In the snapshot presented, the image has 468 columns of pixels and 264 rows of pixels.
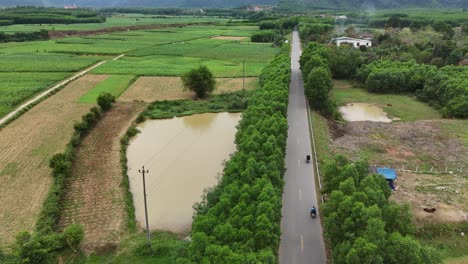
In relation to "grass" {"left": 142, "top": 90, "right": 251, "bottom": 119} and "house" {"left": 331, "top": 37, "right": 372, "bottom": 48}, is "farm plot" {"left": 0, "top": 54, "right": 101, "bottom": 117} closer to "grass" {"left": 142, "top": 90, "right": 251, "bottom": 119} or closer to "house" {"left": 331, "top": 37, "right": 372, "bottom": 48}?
"grass" {"left": 142, "top": 90, "right": 251, "bottom": 119}

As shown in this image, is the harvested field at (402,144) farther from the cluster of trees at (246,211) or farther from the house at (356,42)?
the house at (356,42)

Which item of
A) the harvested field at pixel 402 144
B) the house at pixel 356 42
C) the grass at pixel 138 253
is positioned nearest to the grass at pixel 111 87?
the grass at pixel 138 253

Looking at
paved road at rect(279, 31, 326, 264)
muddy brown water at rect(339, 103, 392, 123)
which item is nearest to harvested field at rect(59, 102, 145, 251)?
paved road at rect(279, 31, 326, 264)

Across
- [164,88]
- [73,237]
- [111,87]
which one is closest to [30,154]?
[73,237]

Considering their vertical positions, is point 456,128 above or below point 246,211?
below

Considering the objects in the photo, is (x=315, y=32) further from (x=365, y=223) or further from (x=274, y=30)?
(x=365, y=223)

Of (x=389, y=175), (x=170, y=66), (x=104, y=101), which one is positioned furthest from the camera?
(x=170, y=66)

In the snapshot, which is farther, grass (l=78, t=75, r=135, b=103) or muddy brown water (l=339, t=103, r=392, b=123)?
grass (l=78, t=75, r=135, b=103)

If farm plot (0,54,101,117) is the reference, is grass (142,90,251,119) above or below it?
below
